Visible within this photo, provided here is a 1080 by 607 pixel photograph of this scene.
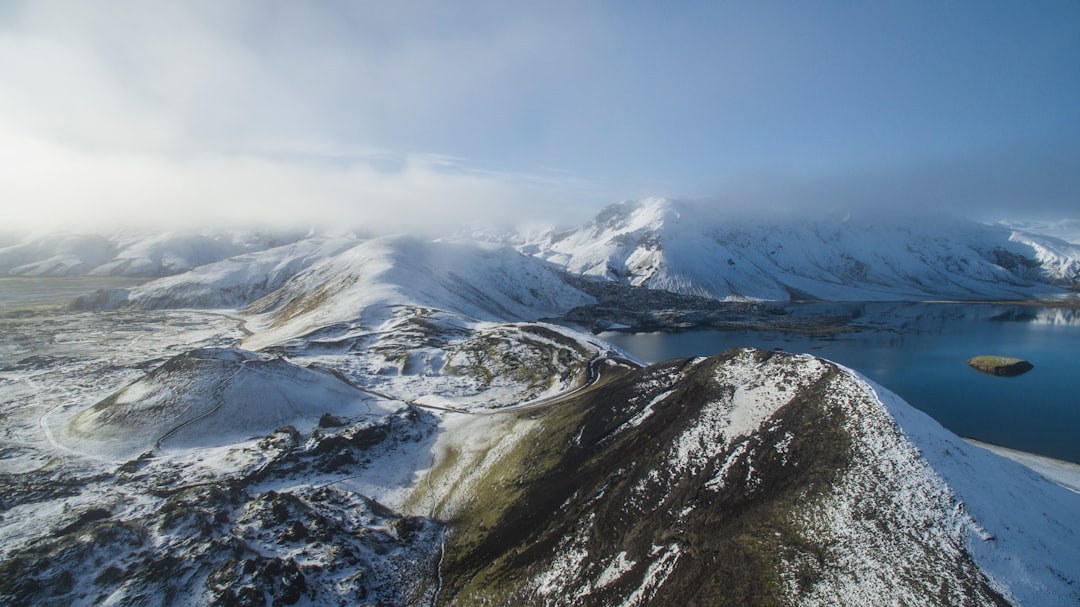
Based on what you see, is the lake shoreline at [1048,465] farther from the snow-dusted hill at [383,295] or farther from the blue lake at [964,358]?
the snow-dusted hill at [383,295]

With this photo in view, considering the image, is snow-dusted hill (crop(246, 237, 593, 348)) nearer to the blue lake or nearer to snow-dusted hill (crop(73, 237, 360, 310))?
snow-dusted hill (crop(73, 237, 360, 310))

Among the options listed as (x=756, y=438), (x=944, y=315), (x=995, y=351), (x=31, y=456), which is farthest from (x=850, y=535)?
(x=944, y=315)

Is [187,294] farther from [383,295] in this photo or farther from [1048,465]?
[1048,465]

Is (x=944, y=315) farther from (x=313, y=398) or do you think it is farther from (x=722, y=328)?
(x=313, y=398)

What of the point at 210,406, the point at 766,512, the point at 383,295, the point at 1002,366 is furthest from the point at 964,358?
the point at 210,406

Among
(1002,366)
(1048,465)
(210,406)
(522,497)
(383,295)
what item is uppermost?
(522,497)

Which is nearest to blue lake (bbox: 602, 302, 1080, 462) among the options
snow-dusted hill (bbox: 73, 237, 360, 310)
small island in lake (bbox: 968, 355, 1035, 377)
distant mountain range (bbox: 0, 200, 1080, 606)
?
small island in lake (bbox: 968, 355, 1035, 377)
